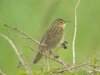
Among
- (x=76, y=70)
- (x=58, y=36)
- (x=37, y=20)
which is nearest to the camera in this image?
(x=76, y=70)

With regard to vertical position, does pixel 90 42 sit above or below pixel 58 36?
above

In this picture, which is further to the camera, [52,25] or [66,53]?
[66,53]

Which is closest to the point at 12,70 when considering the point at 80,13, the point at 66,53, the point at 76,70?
the point at 66,53

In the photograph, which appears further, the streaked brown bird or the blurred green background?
the blurred green background

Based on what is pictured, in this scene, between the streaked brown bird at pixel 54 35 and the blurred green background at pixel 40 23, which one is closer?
the streaked brown bird at pixel 54 35

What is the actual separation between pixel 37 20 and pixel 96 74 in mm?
4667

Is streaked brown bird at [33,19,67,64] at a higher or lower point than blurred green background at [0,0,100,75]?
lower

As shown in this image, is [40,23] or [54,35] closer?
[54,35]

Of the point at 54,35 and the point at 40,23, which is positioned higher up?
the point at 40,23

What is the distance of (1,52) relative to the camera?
823 centimetres

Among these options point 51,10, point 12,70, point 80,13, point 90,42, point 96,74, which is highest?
point 80,13

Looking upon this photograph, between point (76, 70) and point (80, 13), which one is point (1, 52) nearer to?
point (80, 13)

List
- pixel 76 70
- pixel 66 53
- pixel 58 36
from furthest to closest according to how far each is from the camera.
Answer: pixel 66 53 < pixel 58 36 < pixel 76 70

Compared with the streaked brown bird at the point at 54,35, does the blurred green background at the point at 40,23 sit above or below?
above
